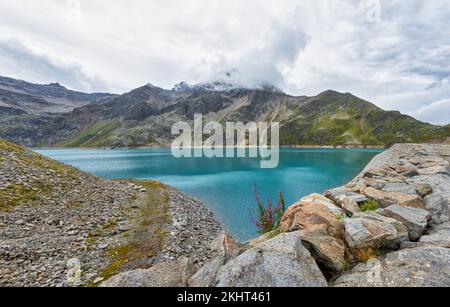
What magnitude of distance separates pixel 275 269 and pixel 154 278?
4.32 metres

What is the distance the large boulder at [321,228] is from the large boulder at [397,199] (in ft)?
11.0

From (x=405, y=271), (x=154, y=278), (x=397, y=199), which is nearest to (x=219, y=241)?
(x=154, y=278)

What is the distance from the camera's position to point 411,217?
1078 cm

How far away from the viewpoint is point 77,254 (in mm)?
15805

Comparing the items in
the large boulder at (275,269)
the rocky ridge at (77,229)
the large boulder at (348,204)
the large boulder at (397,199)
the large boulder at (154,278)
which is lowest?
the rocky ridge at (77,229)

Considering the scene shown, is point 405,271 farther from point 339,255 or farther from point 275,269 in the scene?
point 275,269

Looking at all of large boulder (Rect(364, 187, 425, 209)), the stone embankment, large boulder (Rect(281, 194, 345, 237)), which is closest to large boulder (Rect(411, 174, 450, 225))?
the stone embankment

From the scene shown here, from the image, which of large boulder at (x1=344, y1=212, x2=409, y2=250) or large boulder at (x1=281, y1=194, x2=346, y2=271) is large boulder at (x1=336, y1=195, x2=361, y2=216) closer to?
large boulder at (x1=281, y1=194, x2=346, y2=271)

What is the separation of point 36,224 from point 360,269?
23481 millimetres

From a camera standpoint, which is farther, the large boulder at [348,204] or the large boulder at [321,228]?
the large boulder at [348,204]

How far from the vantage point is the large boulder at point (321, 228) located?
8875 millimetres

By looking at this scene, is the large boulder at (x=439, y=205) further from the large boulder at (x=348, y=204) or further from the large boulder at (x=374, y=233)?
the large boulder at (x=374, y=233)

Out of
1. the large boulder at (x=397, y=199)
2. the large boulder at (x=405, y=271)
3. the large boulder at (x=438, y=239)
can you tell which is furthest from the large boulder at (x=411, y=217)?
the large boulder at (x=405, y=271)
